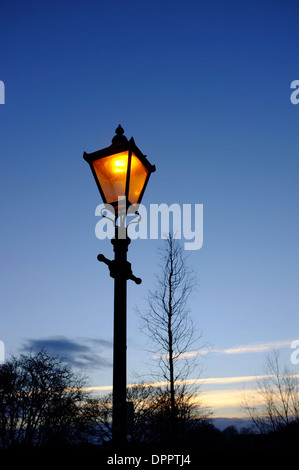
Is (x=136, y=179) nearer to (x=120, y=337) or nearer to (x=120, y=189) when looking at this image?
(x=120, y=189)

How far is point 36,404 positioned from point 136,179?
1012 inches

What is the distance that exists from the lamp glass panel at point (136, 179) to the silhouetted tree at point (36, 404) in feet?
72.4

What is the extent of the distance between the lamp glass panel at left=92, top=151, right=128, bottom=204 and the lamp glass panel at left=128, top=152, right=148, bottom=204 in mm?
78

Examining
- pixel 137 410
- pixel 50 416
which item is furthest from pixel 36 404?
pixel 137 410

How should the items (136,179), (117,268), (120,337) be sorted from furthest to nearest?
1. (136,179)
2. (117,268)
3. (120,337)

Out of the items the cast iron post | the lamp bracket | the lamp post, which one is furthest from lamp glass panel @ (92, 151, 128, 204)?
the lamp bracket

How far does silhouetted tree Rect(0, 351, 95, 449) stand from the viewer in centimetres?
2244

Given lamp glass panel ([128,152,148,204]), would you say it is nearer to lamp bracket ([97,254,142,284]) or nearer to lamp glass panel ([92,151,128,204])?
lamp glass panel ([92,151,128,204])

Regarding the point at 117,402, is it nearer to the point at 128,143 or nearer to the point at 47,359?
the point at 128,143

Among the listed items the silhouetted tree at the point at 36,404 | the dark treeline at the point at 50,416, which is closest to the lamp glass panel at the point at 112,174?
the dark treeline at the point at 50,416

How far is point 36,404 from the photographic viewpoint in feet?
81.5

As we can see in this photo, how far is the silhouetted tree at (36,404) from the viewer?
73.6ft
